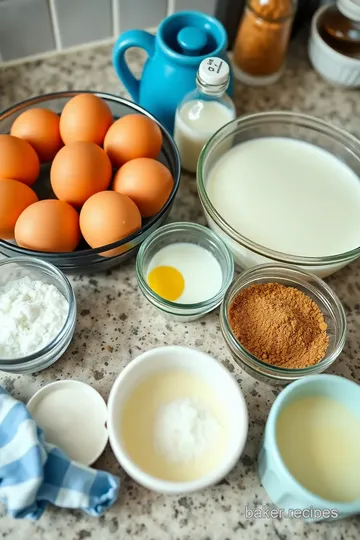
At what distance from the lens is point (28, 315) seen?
81 centimetres

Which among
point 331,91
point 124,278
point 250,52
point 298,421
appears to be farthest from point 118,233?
point 331,91

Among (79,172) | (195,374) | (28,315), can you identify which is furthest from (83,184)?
(195,374)

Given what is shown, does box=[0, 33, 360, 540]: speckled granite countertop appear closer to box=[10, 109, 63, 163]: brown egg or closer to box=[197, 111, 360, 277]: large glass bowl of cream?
box=[197, 111, 360, 277]: large glass bowl of cream

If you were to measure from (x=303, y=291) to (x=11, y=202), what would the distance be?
1.66ft

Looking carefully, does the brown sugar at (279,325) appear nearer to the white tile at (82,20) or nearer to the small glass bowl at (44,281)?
the small glass bowl at (44,281)

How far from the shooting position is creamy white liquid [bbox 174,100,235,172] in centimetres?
99

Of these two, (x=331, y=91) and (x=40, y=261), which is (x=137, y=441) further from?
(x=331, y=91)

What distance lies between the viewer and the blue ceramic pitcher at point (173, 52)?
0.95 meters

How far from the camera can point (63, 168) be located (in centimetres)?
85

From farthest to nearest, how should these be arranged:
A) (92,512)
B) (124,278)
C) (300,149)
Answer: (300,149) → (124,278) → (92,512)

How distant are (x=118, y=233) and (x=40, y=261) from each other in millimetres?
131

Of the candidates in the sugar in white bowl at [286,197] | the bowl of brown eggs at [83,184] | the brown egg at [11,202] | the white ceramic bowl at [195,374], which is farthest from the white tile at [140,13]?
the white ceramic bowl at [195,374]

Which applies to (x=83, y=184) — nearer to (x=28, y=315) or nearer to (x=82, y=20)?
(x=28, y=315)

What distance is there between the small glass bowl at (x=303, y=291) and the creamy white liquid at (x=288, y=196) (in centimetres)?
5
